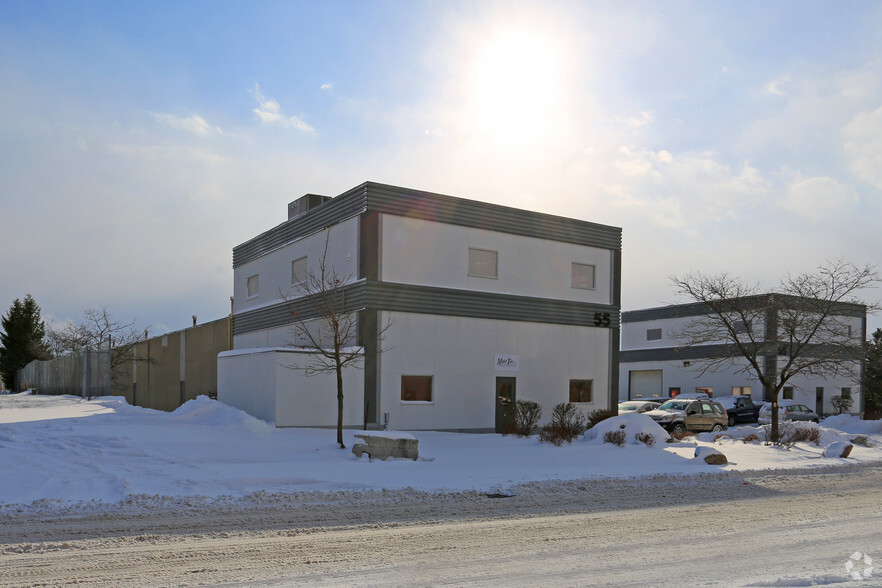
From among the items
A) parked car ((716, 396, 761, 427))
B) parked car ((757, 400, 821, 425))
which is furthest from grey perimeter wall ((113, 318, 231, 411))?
parked car ((757, 400, 821, 425))

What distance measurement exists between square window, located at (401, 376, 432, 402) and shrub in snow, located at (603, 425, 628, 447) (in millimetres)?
6658

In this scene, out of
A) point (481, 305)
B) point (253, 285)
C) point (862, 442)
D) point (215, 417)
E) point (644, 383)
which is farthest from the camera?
point (644, 383)

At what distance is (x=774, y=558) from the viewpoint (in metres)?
8.29

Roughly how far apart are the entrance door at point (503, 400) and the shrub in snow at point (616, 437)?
20.1 feet

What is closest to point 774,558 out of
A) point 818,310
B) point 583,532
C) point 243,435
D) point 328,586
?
point 583,532

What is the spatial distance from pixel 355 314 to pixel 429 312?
2.51 m

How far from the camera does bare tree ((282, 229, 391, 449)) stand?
23.3 metres

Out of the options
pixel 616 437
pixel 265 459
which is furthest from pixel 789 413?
pixel 265 459

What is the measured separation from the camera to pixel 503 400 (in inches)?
1080

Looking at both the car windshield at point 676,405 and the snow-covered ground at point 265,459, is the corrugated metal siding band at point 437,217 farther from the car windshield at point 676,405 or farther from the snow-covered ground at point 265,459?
the snow-covered ground at point 265,459

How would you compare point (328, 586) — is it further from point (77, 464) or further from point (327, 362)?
point (327, 362)

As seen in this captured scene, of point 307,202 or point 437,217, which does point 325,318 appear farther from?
point 307,202

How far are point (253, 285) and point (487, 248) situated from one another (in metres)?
10.9

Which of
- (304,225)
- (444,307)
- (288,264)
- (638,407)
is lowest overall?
(638,407)
